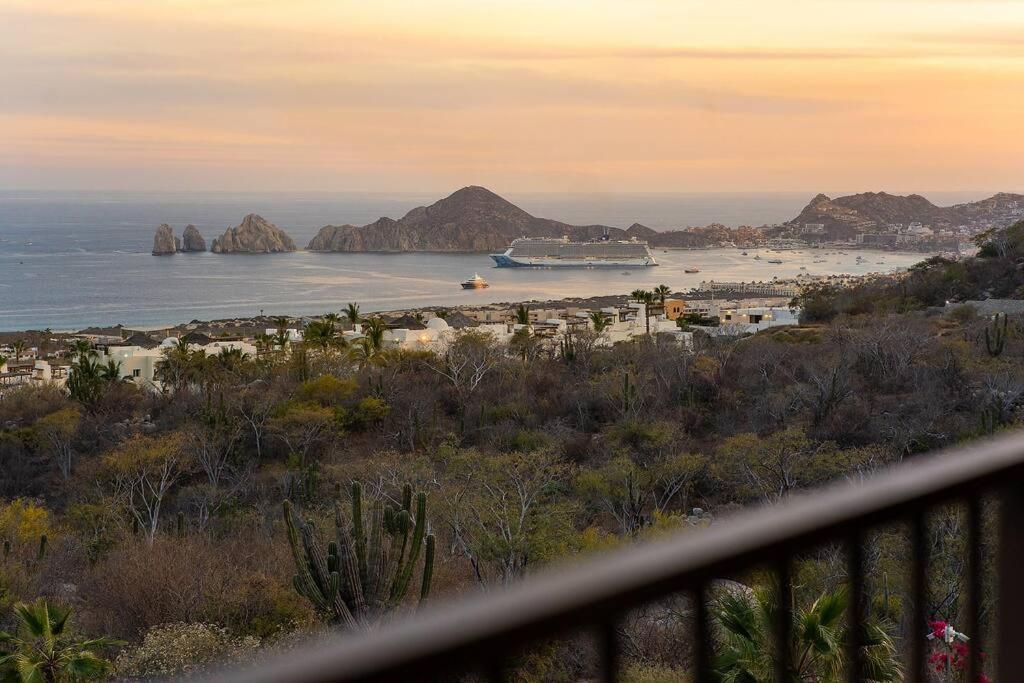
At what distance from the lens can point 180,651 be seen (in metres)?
11.2

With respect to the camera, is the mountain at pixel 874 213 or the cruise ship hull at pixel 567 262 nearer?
the cruise ship hull at pixel 567 262

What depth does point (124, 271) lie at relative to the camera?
4338 inches

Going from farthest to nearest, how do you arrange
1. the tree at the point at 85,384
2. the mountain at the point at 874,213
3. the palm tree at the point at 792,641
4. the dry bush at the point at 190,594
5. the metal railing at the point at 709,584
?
1. the mountain at the point at 874,213
2. the tree at the point at 85,384
3. the dry bush at the point at 190,594
4. the palm tree at the point at 792,641
5. the metal railing at the point at 709,584

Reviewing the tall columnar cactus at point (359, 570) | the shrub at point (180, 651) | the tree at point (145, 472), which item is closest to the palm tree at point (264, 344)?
the tree at point (145, 472)

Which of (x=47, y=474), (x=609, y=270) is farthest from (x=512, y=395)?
(x=609, y=270)

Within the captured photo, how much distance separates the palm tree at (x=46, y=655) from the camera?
9.86 m

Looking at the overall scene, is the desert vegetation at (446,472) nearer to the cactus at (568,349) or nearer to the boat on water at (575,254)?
the cactus at (568,349)

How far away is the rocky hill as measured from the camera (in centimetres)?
13125

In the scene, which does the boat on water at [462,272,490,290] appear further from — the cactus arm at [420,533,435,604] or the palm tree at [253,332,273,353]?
the cactus arm at [420,533,435,604]

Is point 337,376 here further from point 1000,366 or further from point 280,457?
point 1000,366

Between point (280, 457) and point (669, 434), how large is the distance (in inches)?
339

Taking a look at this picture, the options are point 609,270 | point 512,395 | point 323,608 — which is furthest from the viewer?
point 609,270

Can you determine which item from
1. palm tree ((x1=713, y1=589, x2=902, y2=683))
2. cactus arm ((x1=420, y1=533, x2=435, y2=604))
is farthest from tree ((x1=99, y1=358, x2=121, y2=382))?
palm tree ((x1=713, y1=589, x2=902, y2=683))

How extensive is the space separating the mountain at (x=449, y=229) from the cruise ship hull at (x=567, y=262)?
2166 cm
